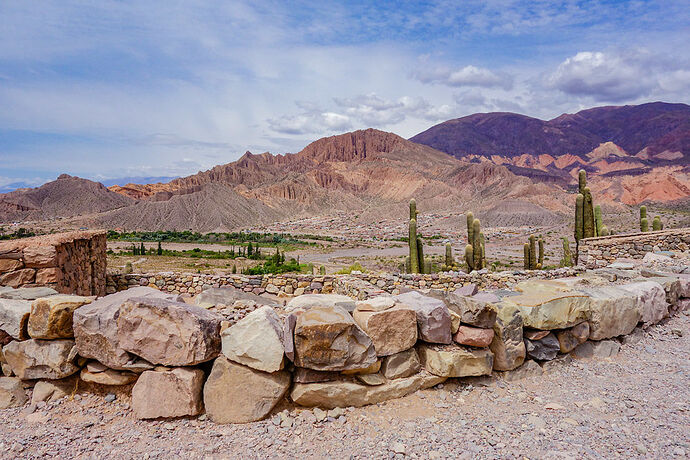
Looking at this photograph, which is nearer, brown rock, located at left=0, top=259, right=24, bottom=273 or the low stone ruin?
the low stone ruin

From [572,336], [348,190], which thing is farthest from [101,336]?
[348,190]


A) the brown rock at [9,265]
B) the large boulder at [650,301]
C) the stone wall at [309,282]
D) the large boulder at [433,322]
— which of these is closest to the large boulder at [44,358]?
the brown rock at [9,265]

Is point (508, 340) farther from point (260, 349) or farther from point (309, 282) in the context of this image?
point (309, 282)

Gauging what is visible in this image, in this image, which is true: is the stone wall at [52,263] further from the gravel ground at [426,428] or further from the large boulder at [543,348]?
the large boulder at [543,348]

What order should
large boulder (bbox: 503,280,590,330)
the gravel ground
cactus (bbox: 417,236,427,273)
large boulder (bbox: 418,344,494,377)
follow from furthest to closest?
cactus (bbox: 417,236,427,273), large boulder (bbox: 503,280,590,330), large boulder (bbox: 418,344,494,377), the gravel ground

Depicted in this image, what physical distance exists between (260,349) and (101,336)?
4.94ft

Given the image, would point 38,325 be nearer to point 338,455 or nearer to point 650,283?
point 338,455

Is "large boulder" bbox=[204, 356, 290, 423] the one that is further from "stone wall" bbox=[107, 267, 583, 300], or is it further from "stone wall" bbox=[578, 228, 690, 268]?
"stone wall" bbox=[578, 228, 690, 268]

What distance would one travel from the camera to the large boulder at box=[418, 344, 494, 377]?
405 centimetres

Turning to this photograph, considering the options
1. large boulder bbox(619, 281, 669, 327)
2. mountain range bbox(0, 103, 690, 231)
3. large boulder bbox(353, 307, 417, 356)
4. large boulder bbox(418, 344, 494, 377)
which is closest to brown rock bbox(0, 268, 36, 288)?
large boulder bbox(353, 307, 417, 356)

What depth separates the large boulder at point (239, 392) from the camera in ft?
12.0

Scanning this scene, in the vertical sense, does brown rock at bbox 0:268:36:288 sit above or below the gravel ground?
above

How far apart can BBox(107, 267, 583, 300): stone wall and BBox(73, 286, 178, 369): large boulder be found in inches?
308

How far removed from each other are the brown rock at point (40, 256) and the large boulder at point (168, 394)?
4.20m
